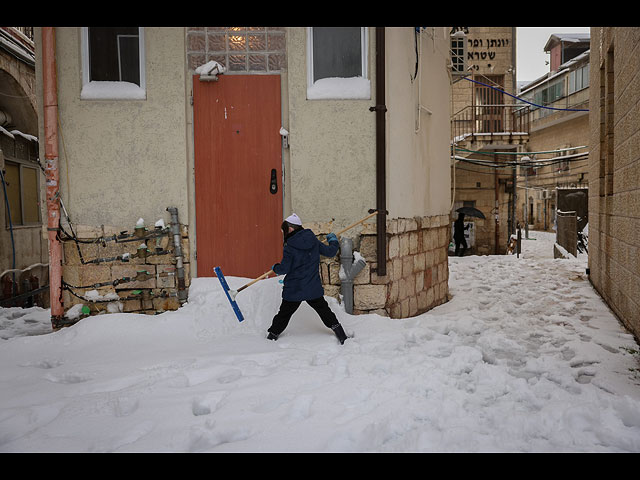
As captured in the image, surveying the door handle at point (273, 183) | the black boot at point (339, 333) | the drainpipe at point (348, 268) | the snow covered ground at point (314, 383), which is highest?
the door handle at point (273, 183)

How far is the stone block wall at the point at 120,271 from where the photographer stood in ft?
19.4

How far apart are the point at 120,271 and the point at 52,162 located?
5.12 ft

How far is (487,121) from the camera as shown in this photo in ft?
59.9

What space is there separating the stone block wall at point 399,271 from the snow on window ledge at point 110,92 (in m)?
2.77

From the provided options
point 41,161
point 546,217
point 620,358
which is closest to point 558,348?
point 620,358

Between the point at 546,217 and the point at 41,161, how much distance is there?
112 feet

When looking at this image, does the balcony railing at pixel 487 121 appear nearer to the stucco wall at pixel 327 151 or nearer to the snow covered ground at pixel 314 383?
the snow covered ground at pixel 314 383

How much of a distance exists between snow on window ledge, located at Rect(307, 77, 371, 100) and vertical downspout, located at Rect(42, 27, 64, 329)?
3.14m

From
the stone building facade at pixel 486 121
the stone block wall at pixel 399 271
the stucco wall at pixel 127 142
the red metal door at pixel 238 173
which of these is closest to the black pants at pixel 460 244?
the stone building facade at pixel 486 121

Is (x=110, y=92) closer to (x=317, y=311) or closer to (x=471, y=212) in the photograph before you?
(x=317, y=311)

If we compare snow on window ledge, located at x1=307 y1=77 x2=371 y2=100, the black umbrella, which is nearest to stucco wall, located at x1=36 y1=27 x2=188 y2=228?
snow on window ledge, located at x1=307 y1=77 x2=371 y2=100

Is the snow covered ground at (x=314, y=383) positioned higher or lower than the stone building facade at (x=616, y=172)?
lower

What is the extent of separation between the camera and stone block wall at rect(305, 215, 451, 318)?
607 centimetres
